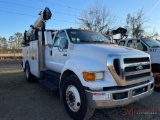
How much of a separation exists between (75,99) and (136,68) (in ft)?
5.21

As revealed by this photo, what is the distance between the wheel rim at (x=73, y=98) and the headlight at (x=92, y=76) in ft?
1.75

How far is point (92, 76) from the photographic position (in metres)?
4.04

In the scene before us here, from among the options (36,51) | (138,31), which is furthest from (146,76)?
(138,31)

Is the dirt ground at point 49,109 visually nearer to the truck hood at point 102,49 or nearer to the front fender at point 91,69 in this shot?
the front fender at point 91,69

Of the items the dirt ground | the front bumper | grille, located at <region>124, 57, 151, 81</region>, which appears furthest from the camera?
the dirt ground

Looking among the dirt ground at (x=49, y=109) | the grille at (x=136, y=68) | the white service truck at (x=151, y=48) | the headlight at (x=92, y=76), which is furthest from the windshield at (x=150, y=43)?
the headlight at (x=92, y=76)

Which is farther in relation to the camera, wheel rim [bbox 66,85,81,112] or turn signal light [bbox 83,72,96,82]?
wheel rim [bbox 66,85,81,112]

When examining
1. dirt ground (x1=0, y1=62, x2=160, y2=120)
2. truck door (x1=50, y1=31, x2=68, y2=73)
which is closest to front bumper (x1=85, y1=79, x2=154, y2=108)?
dirt ground (x1=0, y1=62, x2=160, y2=120)

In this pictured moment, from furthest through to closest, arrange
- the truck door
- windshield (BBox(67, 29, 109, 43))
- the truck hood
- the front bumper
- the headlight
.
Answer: the truck door < windshield (BBox(67, 29, 109, 43)) < the truck hood < the headlight < the front bumper

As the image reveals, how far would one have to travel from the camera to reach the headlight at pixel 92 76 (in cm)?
404

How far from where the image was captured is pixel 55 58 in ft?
20.5

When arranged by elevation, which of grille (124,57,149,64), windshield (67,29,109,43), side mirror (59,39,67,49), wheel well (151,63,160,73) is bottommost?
wheel well (151,63,160,73)

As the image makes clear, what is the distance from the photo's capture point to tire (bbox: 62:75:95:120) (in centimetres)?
421

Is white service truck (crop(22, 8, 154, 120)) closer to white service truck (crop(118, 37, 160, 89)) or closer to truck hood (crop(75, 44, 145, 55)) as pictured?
truck hood (crop(75, 44, 145, 55))
